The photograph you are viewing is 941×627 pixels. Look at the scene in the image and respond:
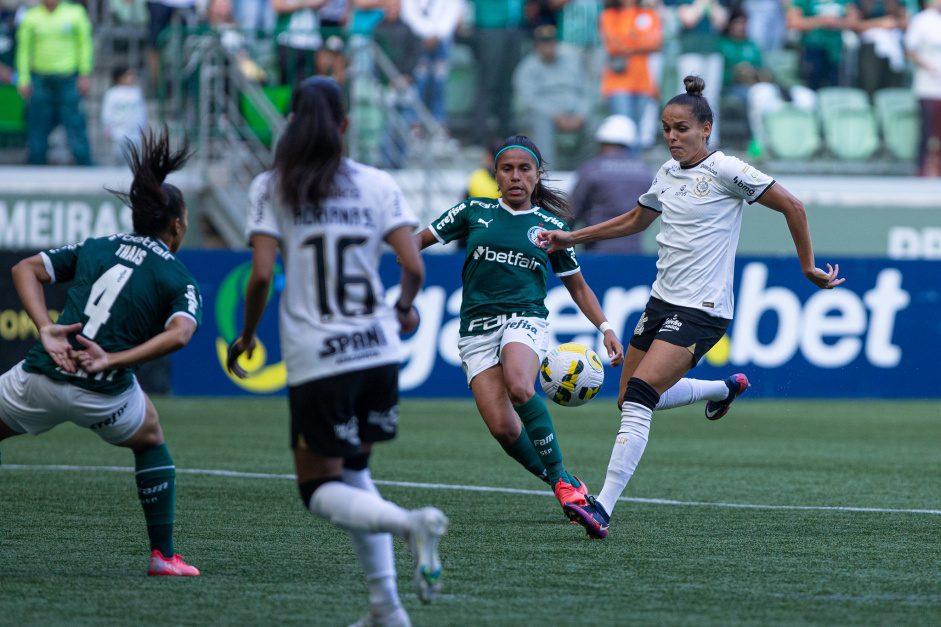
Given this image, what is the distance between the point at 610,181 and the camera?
13711 mm

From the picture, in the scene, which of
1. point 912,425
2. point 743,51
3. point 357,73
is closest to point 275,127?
point 357,73

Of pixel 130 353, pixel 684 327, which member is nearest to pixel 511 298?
pixel 684 327

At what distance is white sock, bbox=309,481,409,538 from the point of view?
4270mm

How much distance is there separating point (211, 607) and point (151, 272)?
1.35 meters

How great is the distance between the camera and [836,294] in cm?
1485

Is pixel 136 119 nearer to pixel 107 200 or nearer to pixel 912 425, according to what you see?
pixel 107 200

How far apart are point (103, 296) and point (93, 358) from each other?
33cm

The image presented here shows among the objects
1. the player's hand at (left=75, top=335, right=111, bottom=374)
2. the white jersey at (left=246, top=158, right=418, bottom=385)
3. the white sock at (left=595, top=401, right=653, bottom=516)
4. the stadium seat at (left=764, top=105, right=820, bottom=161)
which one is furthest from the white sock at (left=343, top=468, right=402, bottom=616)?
the stadium seat at (left=764, top=105, right=820, bottom=161)

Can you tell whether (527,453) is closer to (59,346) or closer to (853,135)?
(59,346)

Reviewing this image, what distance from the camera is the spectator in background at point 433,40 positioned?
17469 mm

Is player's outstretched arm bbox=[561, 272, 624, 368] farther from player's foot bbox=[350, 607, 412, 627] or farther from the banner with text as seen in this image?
the banner with text

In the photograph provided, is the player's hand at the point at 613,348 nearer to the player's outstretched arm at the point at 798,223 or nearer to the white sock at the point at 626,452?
the white sock at the point at 626,452

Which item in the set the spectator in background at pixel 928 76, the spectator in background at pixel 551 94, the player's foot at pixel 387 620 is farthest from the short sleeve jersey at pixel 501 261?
the spectator in background at pixel 928 76

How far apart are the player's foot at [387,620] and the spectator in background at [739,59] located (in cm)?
1505
